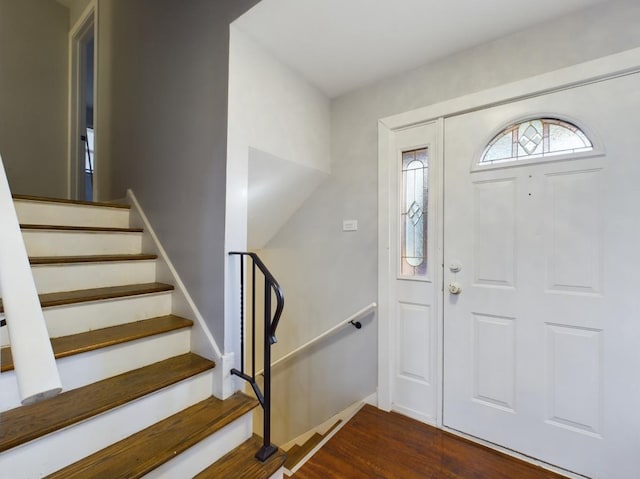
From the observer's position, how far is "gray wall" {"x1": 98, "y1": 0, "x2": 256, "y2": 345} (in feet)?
5.10

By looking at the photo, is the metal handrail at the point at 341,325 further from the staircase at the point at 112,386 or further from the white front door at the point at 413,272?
the staircase at the point at 112,386

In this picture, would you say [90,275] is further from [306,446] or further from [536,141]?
[536,141]

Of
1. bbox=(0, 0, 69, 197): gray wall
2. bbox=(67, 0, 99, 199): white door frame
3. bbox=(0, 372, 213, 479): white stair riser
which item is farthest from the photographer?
bbox=(67, 0, 99, 199): white door frame

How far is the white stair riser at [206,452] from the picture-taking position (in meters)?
1.12

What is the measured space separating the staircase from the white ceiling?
1627 millimetres

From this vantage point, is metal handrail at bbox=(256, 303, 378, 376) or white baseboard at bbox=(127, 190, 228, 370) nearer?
white baseboard at bbox=(127, 190, 228, 370)

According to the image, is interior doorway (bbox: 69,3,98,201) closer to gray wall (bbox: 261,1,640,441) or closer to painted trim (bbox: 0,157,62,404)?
gray wall (bbox: 261,1,640,441)

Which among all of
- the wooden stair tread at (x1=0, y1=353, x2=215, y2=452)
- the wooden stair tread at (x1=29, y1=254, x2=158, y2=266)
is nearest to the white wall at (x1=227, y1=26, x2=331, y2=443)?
the wooden stair tread at (x1=0, y1=353, x2=215, y2=452)

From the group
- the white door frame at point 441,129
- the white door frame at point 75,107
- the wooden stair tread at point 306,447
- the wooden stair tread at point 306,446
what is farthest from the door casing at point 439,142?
the white door frame at point 75,107

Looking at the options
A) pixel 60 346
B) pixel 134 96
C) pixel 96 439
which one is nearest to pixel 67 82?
pixel 134 96

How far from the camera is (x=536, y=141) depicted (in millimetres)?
1559

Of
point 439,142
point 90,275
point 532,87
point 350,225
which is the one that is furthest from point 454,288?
point 90,275

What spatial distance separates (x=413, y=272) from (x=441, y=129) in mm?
948

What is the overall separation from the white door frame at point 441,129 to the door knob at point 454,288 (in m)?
0.08
